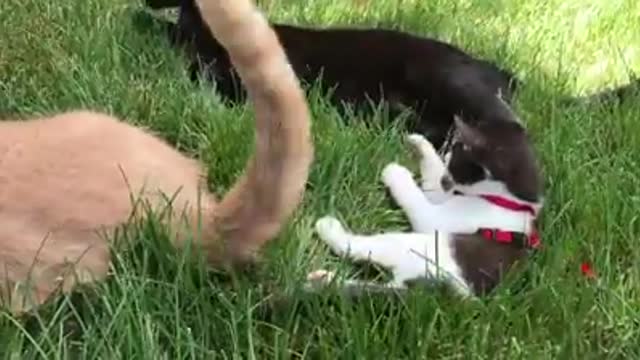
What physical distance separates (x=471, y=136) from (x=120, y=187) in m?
0.94

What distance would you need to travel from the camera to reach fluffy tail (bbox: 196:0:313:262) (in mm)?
2471

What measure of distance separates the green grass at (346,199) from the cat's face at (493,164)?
124mm

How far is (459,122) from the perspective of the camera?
11.1 feet

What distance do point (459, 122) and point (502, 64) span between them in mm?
1012

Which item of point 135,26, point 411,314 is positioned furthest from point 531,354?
point 135,26

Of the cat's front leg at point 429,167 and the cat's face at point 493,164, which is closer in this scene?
the cat's face at point 493,164

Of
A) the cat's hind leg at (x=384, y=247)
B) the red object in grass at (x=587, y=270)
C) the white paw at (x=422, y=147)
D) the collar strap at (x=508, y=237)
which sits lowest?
the cat's hind leg at (x=384, y=247)

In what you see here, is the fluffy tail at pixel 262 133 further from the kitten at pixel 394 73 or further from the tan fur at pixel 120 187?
the kitten at pixel 394 73

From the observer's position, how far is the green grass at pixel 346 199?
259 cm

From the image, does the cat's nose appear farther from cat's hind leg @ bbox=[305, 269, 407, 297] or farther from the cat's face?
cat's hind leg @ bbox=[305, 269, 407, 297]

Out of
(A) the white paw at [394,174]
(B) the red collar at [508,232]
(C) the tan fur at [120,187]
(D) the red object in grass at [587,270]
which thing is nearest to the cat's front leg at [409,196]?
(A) the white paw at [394,174]


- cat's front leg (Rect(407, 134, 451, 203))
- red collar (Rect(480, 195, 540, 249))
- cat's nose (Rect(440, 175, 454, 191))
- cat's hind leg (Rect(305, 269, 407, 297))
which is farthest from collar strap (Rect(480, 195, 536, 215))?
cat's hind leg (Rect(305, 269, 407, 297))

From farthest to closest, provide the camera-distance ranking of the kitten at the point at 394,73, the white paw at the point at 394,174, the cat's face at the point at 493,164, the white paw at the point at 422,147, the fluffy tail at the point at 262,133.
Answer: the kitten at the point at 394,73 → the white paw at the point at 422,147 → the white paw at the point at 394,174 → the cat's face at the point at 493,164 → the fluffy tail at the point at 262,133

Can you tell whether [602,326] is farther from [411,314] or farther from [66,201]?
[66,201]
